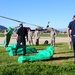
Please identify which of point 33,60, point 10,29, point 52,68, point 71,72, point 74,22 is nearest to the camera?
point 71,72

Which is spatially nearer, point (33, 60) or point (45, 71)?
point (45, 71)

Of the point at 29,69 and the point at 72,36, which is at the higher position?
the point at 72,36

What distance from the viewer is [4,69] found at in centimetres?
1099

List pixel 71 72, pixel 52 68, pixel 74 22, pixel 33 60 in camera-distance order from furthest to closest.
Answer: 1. pixel 33 60
2. pixel 74 22
3. pixel 52 68
4. pixel 71 72

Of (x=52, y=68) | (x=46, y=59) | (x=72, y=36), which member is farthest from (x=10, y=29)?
(x=52, y=68)

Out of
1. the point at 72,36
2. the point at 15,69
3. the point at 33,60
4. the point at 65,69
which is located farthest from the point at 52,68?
the point at 33,60

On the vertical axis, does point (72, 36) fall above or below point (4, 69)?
above

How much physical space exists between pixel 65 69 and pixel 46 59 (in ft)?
14.9

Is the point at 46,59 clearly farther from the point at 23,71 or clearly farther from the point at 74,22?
Answer: the point at 23,71

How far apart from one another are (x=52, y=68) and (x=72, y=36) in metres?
2.73

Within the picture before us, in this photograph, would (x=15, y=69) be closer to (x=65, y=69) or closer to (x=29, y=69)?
(x=29, y=69)

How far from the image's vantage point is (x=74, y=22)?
13531mm

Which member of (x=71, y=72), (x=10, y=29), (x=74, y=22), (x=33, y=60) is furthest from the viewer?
(x=10, y=29)

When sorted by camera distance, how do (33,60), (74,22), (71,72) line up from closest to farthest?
(71,72) → (74,22) → (33,60)
